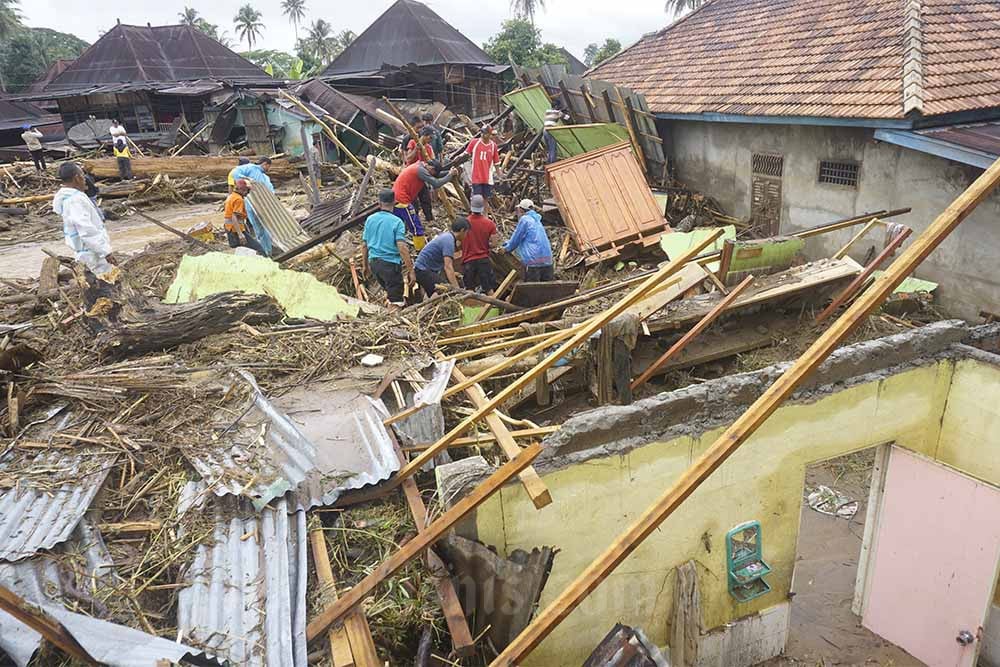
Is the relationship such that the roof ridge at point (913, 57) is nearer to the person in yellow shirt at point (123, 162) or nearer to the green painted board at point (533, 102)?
the green painted board at point (533, 102)

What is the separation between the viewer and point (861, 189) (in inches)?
367

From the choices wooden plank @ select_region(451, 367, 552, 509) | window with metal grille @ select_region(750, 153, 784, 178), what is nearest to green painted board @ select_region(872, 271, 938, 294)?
window with metal grille @ select_region(750, 153, 784, 178)

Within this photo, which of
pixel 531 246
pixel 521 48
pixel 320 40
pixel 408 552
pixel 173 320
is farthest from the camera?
pixel 320 40

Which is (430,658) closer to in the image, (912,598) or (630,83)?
(912,598)

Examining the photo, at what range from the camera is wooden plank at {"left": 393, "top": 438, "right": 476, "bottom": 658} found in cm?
336

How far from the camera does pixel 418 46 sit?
93.2 ft

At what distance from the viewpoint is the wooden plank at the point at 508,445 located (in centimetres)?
333

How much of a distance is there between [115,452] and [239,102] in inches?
813

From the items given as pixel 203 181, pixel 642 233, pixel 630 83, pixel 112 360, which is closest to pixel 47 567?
pixel 112 360

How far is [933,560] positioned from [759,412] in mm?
4852

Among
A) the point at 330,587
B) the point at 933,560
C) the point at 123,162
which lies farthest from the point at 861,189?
the point at 123,162

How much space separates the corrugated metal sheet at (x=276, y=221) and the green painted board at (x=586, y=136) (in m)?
5.40

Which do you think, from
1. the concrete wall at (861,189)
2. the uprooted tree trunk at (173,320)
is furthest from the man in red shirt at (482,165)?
the uprooted tree trunk at (173,320)

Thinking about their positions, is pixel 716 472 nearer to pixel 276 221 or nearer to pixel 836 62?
pixel 276 221
